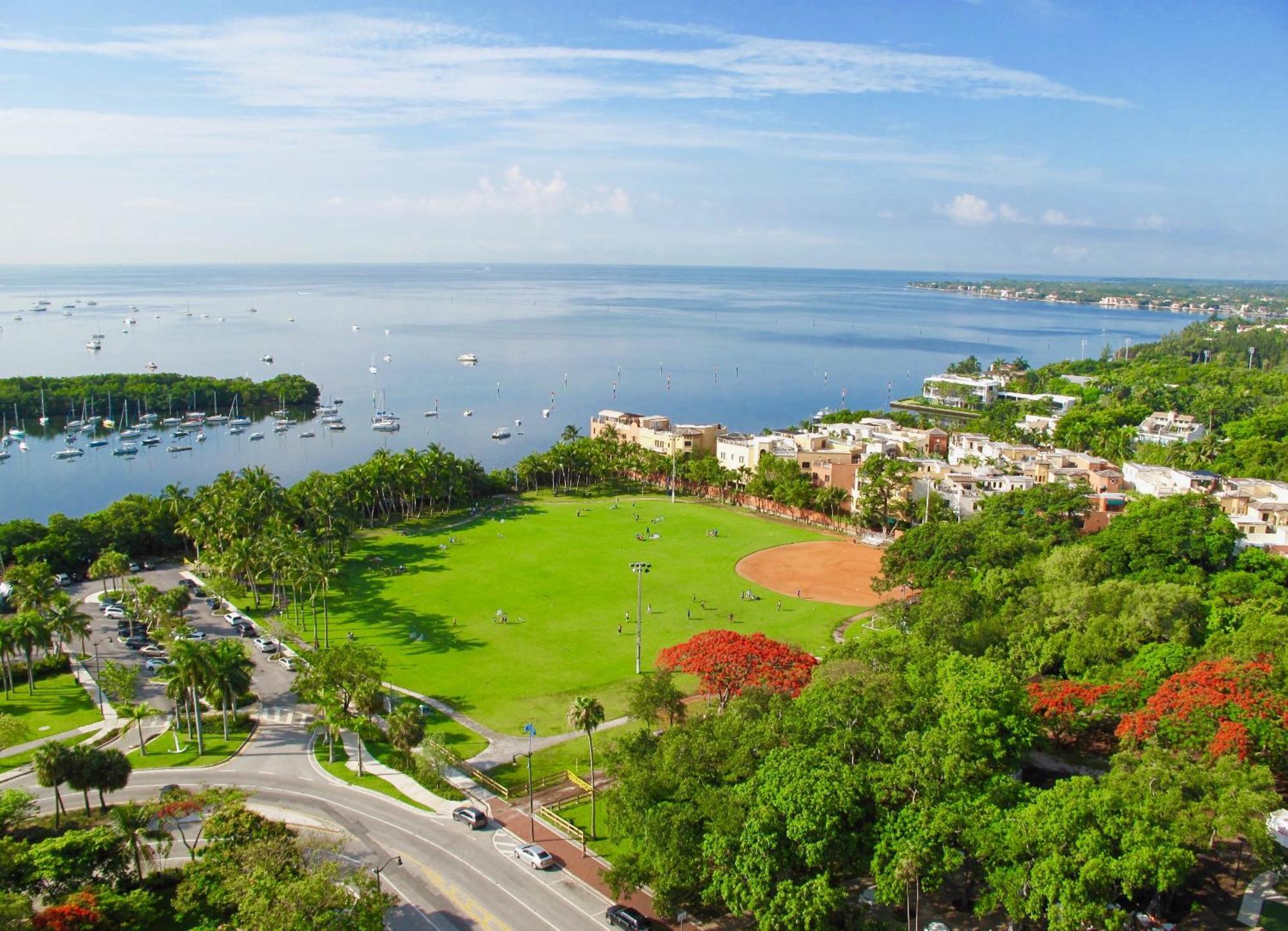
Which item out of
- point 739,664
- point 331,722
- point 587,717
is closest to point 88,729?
point 331,722

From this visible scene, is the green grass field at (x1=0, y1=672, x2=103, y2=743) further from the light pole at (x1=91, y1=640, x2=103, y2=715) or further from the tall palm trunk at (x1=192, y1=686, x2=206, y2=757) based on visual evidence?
the tall palm trunk at (x1=192, y1=686, x2=206, y2=757)

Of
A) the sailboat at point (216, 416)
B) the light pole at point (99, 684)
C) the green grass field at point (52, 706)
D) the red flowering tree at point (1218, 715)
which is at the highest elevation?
the red flowering tree at point (1218, 715)

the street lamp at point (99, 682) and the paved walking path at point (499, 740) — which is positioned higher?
the street lamp at point (99, 682)

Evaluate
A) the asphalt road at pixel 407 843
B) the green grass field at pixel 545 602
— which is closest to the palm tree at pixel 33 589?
the asphalt road at pixel 407 843

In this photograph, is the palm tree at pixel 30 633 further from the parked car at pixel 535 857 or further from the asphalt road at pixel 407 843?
the parked car at pixel 535 857

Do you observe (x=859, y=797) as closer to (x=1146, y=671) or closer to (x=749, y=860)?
(x=749, y=860)

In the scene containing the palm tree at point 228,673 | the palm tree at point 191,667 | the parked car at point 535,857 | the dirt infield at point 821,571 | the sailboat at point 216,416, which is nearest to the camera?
the parked car at point 535,857

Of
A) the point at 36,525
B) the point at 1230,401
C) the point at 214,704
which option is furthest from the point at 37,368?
the point at 1230,401

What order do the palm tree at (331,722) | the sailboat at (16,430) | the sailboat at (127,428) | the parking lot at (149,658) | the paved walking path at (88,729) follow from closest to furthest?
the palm tree at (331,722), the paved walking path at (88,729), the parking lot at (149,658), the sailboat at (16,430), the sailboat at (127,428)
